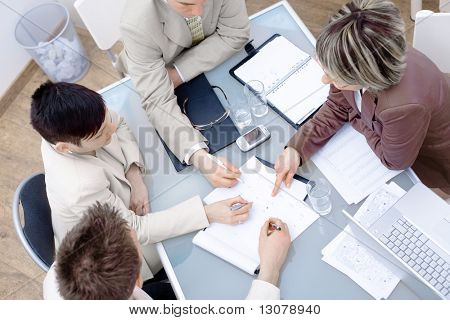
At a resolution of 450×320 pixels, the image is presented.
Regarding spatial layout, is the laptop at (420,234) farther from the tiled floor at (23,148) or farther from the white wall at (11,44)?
the white wall at (11,44)

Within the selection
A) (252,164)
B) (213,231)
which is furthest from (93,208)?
(252,164)

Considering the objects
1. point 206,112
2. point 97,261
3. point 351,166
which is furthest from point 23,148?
point 351,166

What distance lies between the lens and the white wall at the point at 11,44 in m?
2.59

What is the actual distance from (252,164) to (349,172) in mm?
289

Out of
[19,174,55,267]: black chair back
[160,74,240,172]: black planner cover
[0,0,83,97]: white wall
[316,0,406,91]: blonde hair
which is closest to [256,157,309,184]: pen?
[160,74,240,172]: black planner cover

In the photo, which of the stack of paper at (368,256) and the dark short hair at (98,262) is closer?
the dark short hair at (98,262)

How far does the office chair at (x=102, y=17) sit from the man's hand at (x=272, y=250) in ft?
3.35

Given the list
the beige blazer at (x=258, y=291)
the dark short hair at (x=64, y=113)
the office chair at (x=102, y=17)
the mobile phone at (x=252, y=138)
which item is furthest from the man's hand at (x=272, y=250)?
the office chair at (x=102, y=17)

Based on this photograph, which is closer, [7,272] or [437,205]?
[437,205]

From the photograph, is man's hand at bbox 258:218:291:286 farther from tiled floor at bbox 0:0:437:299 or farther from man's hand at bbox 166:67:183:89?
tiled floor at bbox 0:0:437:299

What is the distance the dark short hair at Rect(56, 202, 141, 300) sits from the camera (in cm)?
108

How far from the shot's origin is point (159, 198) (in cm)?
154

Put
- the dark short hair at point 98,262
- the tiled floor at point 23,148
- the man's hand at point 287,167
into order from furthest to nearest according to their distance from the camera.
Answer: the tiled floor at point 23,148 < the man's hand at point 287,167 < the dark short hair at point 98,262
